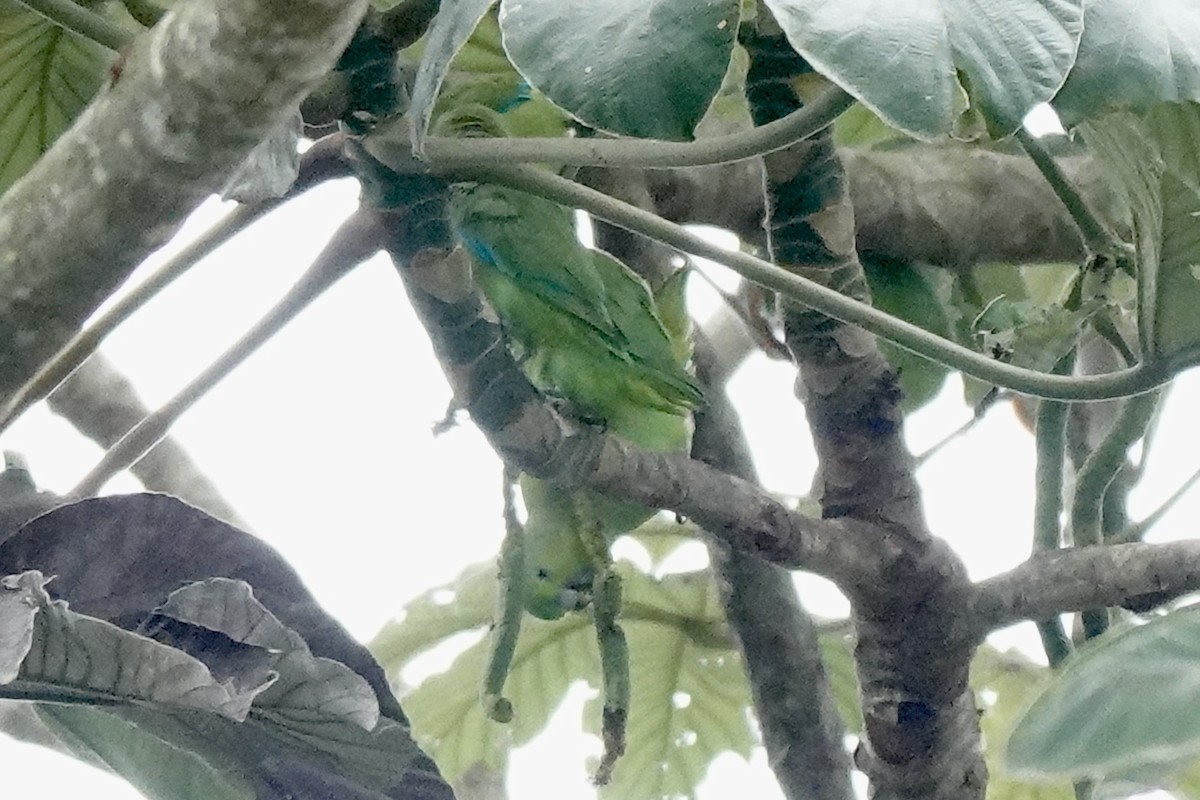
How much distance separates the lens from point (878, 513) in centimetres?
62

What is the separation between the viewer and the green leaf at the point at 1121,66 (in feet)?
1.25

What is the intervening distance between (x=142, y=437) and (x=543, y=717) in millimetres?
435

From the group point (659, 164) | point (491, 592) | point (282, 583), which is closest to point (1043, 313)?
point (659, 164)

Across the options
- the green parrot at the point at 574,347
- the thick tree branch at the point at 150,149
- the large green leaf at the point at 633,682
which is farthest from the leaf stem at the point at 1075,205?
the large green leaf at the point at 633,682

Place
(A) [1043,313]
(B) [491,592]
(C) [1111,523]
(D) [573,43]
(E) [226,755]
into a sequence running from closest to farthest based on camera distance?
(D) [573,43], (E) [226,755], (A) [1043,313], (C) [1111,523], (B) [491,592]

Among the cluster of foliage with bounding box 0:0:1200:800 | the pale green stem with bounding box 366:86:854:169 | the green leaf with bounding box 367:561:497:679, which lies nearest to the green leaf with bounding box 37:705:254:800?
the cluster of foliage with bounding box 0:0:1200:800

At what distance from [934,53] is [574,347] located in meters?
0.42

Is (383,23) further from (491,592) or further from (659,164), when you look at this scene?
(491,592)

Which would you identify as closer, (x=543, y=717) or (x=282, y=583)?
(x=282, y=583)

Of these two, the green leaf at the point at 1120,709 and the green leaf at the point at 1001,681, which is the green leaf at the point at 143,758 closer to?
the green leaf at the point at 1120,709

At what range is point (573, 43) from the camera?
33 centimetres

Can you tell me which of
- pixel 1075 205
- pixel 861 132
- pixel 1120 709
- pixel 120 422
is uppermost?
pixel 861 132

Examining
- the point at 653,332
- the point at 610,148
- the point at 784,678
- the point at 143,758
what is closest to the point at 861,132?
the point at 653,332

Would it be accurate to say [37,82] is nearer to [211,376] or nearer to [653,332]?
[211,376]
